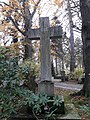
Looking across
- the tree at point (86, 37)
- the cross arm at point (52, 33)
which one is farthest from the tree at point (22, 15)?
the cross arm at point (52, 33)

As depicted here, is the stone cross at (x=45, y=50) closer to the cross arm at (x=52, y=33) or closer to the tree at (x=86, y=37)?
the cross arm at (x=52, y=33)

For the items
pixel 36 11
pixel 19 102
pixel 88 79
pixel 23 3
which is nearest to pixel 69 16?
pixel 36 11

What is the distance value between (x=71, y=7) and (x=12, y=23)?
6.27 m

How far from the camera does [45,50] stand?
701 centimetres

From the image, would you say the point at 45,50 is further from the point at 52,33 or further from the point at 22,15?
the point at 22,15

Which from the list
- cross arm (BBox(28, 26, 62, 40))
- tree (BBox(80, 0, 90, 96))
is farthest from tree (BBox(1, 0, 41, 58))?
cross arm (BBox(28, 26, 62, 40))

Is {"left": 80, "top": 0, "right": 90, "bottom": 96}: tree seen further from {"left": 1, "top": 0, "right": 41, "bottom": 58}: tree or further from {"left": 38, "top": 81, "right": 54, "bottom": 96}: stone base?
{"left": 1, "top": 0, "right": 41, "bottom": 58}: tree

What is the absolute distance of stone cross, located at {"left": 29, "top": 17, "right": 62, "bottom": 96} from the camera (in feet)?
22.3

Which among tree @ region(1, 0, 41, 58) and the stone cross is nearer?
the stone cross

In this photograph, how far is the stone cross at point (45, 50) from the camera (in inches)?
268

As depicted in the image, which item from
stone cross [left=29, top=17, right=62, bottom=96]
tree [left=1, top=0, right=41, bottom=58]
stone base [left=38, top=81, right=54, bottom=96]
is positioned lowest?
stone base [left=38, top=81, right=54, bottom=96]

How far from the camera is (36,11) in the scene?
17.1 m

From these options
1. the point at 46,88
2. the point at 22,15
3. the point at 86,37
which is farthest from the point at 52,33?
the point at 22,15

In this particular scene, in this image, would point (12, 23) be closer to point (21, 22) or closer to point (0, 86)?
point (21, 22)
